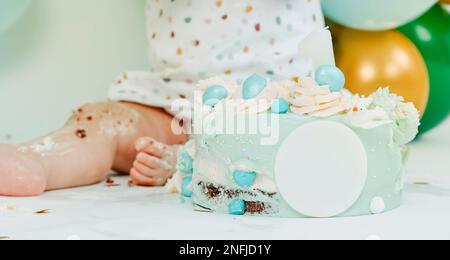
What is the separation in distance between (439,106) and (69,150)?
3.37ft

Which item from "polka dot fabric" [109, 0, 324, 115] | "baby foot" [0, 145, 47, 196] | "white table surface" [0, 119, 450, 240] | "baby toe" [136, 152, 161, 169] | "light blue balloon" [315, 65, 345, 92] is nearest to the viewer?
"white table surface" [0, 119, 450, 240]

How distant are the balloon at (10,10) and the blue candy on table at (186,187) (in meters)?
0.67

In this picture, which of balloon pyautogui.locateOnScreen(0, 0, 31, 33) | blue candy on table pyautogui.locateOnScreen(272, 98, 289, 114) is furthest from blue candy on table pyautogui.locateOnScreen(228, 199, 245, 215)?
balloon pyautogui.locateOnScreen(0, 0, 31, 33)

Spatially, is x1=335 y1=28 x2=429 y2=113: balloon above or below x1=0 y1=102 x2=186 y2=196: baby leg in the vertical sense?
above

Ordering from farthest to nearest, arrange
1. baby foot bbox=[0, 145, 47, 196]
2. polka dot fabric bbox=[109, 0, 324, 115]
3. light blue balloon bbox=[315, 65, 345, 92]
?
1. polka dot fabric bbox=[109, 0, 324, 115]
2. baby foot bbox=[0, 145, 47, 196]
3. light blue balloon bbox=[315, 65, 345, 92]

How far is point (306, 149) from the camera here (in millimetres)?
968

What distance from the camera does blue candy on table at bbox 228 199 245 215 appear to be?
39.4 inches

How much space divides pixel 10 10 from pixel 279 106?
0.84 m

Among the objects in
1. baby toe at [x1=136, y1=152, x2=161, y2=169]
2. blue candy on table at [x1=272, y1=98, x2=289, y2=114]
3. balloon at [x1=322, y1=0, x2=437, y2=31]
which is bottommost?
baby toe at [x1=136, y1=152, x2=161, y2=169]

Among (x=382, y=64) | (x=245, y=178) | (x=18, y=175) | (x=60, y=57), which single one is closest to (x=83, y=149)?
(x=18, y=175)

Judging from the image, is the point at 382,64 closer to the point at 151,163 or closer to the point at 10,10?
the point at 151,163

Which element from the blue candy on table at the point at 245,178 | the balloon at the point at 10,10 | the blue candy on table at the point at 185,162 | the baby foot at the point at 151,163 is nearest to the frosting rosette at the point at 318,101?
the blue candy on table at the point at 245,178

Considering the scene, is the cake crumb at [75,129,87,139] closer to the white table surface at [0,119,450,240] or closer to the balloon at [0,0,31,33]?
the white table surface at [0,119,450,240]

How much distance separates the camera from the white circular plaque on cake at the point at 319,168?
966 millimetres
